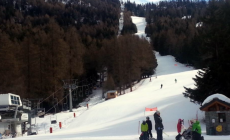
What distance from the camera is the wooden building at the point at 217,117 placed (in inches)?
620

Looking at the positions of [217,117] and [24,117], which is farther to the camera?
[24,117]

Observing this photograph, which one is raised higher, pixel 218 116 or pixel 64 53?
pixel 64 53

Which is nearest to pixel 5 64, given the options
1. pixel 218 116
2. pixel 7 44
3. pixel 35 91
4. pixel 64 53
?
pixel 7 44

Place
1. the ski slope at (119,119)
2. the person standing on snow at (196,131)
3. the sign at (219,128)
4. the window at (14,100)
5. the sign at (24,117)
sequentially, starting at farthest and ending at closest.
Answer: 1. the sign at (24,117)
2. the window at (14,100)
3. the ski slope at (119,119)
4. the sign at (219,128)
5. the person standing on snow at (196,131)

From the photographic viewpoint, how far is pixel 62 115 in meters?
35.8

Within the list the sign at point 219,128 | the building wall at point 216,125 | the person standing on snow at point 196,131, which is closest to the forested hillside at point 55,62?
the building wall at point 216,125

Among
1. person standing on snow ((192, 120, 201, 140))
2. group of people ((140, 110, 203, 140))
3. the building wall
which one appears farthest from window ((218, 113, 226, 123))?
person standing on snow ((192, 120, 201, 140))

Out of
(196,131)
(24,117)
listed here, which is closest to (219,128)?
(196,131)

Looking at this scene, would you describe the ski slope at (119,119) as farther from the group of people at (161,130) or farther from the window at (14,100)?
the window at (14,100)

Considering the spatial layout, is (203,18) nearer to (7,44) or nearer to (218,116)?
(218,116)

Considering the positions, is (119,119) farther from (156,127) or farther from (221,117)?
(156,127)

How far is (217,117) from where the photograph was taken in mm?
16125

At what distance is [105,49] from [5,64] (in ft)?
74.9

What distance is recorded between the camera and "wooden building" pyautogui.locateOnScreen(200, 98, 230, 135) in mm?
15758
